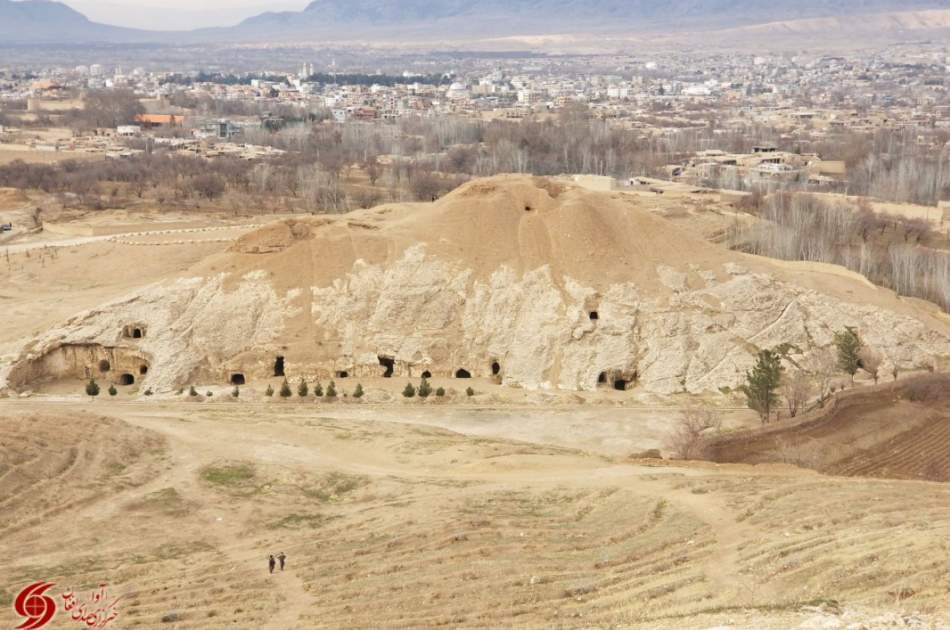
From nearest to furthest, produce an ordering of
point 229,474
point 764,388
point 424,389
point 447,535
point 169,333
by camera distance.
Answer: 1. point 447,535
2. point 229,474
3. point 764,388
4. point 424,389
5. point 169,333

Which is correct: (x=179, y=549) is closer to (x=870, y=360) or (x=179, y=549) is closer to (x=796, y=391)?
(x=796, y=391)

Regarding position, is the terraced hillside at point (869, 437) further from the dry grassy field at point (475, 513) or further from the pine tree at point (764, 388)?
the pine tree at point (764, 388)

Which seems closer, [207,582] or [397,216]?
[207,582]

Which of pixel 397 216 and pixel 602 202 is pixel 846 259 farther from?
pixel 397 216

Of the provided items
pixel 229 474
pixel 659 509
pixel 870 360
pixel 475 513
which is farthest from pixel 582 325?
pixel 475 513

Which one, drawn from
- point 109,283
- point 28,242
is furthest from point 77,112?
point 109,283

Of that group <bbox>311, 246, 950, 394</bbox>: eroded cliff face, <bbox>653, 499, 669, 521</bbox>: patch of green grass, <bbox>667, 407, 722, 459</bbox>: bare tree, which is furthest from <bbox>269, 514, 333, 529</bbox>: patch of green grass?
<bbox>311, 246, 950, 394</bbox>: eroded cliff face

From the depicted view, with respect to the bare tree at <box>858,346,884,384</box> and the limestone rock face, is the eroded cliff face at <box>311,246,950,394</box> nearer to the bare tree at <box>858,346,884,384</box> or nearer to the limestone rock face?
the limestone rock face
